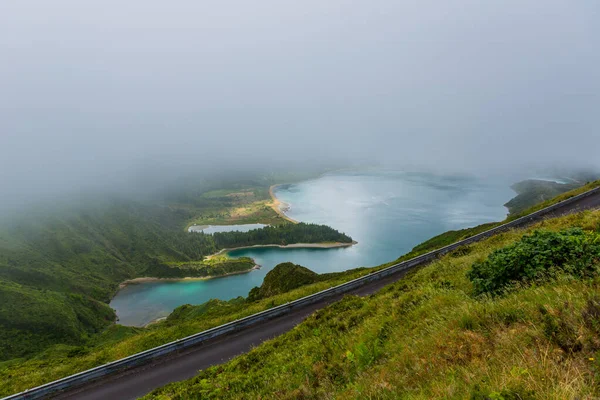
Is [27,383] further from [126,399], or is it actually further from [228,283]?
[228,283]

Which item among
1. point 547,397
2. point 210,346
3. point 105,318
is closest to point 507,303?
point 547,397

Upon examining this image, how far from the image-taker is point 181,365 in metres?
18.3

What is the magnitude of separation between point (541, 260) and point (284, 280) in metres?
37.5

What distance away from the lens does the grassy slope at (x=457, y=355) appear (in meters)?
3.79

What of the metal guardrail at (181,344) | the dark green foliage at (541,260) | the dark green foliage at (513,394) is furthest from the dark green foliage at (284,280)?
the dark green foliage at (513,394)

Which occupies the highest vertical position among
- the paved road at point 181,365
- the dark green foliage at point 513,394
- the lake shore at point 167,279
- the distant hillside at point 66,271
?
the dark green foliage at point 513,394

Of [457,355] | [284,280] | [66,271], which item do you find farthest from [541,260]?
[66,271]

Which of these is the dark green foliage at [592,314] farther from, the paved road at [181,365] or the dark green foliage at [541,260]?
the paved road at [181,365]

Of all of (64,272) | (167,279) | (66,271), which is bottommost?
(167,279)

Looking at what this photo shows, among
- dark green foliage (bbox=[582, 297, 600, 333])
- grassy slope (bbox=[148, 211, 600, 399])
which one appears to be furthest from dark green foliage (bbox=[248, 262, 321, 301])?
dark green foliage (bbox=[582, 297, 600, 333])

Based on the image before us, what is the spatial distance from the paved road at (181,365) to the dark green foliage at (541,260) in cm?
1578

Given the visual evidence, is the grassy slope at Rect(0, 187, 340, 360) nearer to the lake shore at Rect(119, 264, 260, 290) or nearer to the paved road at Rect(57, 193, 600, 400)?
the lake shore at Rect(119, 264, 260, 290)

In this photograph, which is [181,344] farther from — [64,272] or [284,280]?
[64,272]

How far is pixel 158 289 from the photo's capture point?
152 metres
